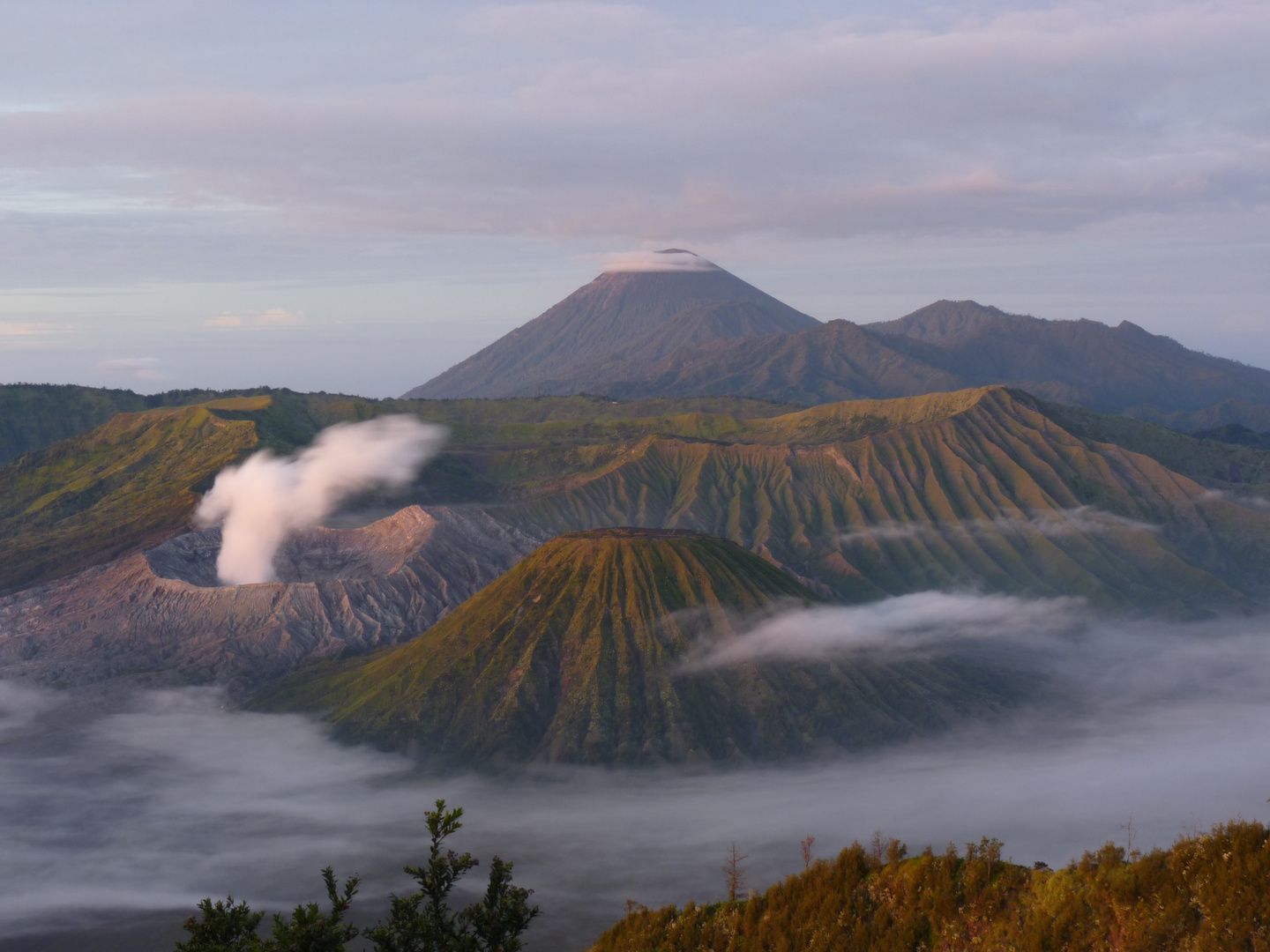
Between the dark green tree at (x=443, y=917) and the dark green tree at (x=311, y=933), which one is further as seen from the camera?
the dark green tree at (x=443, y=917)

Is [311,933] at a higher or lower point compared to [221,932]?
higher

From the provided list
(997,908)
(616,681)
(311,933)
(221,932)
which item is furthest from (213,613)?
(997,908)

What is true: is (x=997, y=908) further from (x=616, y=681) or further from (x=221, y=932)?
(x=616, y=681)

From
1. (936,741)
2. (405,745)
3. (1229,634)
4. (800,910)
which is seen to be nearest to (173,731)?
(405,745)

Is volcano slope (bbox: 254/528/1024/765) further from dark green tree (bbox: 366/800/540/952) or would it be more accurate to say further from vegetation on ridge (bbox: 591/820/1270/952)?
dark green tree (bbox: 366/800/540/952)

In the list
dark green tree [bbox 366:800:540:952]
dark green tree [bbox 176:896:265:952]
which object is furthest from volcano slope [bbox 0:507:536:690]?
dark green tree [bbox 366:800:540:952]

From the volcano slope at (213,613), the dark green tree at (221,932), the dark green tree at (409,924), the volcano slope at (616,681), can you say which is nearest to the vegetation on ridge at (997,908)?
the dark green tree at (409,924)

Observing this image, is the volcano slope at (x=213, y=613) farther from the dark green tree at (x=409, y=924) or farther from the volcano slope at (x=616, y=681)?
the dark green tree at (x=409, y=924)

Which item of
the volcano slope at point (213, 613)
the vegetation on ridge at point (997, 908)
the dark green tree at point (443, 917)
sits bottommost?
the vegetation on ridge at point (997, 908)
